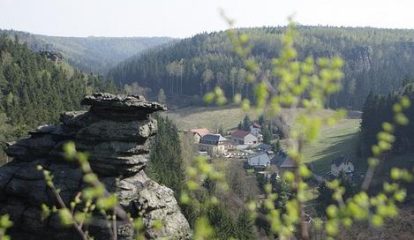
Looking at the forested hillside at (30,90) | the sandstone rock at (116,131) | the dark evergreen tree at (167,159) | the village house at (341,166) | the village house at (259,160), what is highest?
the sandstone rock at (116,131)

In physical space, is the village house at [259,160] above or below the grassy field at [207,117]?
above

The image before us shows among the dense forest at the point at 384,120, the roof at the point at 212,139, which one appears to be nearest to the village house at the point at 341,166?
the dense forest at the point at 384,120

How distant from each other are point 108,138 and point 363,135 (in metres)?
74.5

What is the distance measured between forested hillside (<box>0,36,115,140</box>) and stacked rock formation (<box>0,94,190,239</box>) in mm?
23943

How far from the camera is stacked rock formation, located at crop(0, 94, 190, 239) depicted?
87.1 ft

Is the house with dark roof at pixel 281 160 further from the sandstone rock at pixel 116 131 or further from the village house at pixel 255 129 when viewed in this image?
the sandstone rock at pixel 116 131

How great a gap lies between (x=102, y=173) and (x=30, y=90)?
174 ft

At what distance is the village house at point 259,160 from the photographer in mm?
98000

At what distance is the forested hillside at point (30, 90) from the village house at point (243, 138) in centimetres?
3933

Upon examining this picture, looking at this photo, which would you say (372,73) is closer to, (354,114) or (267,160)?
(354,114)

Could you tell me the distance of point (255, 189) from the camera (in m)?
69.1

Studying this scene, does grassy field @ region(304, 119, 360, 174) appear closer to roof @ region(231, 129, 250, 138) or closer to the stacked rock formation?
roof @ region(231, 129, 250, 138)

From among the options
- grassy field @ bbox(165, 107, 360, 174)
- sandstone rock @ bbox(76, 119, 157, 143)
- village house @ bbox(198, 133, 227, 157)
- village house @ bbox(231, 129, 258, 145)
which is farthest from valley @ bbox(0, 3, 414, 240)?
village house @ bbox(231, 129, 258, 145)

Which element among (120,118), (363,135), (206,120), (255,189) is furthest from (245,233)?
(206,120)
